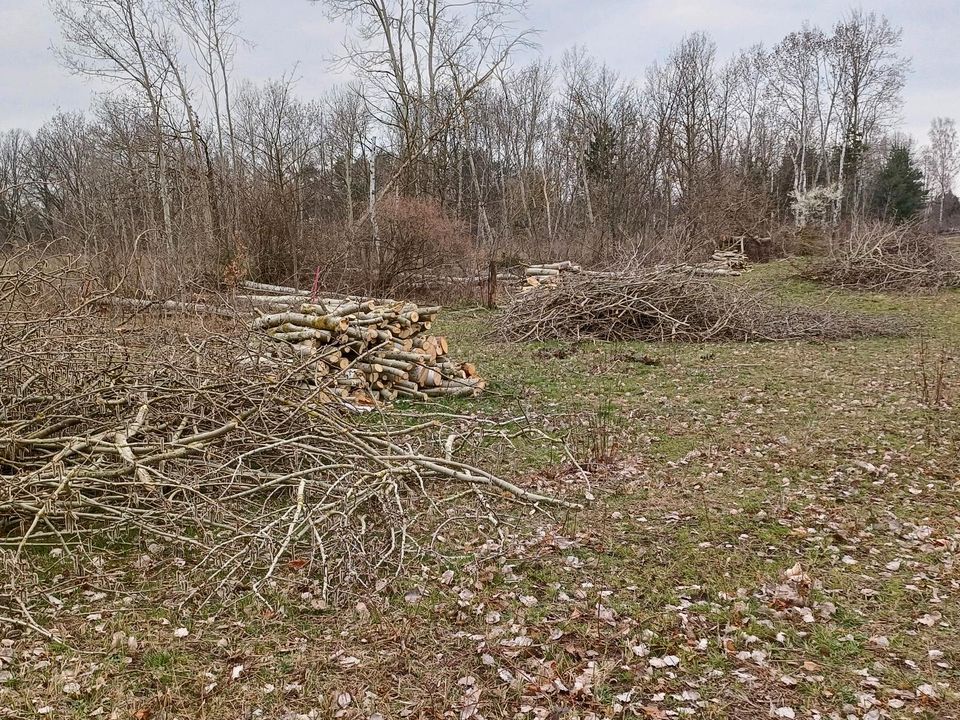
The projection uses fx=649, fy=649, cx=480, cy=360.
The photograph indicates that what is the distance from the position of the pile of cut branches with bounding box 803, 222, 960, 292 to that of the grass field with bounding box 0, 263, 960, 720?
1214 cm

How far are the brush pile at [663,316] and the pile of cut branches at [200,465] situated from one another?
682 centimetres

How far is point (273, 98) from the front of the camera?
32375 millimetres

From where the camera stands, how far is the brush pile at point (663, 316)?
11484mm

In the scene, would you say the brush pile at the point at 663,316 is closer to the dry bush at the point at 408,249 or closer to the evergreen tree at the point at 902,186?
the dry bush at the point at 408,249

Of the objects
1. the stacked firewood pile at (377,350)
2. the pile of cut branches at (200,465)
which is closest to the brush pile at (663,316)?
the stacked firewood pile at (377,350)

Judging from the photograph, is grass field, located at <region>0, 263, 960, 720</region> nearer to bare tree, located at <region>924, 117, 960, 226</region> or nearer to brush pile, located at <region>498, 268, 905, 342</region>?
brush pile, located at <region>498, 268, 905, 342</region>

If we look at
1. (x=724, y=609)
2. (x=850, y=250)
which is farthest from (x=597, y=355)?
(x=850, y=250)

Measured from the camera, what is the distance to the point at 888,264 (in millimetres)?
16422

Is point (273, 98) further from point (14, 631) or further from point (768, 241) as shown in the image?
point (14, 631)

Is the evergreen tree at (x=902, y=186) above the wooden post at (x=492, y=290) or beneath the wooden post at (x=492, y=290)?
above

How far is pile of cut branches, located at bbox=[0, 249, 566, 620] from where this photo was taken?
150 inches

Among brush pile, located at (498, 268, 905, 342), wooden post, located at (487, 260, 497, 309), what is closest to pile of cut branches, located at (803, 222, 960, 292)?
brush pile, located at (498, 268, 905, 342)

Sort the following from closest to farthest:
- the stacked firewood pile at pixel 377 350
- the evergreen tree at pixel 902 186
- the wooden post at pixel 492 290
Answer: the stacked firewood pile at pixel 377 350
the wooden post at pixel 492 290
the evergreen tree at pixel 902 186

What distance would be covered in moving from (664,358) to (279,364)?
6.36 m
